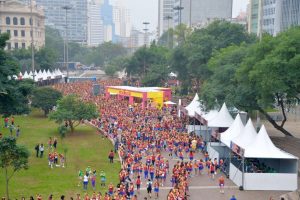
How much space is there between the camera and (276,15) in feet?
251

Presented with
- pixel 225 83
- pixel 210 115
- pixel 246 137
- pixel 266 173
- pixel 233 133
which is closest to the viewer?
pixel 266 173

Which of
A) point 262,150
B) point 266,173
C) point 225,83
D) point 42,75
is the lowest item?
point 266,173

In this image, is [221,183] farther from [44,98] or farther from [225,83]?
[44,98]

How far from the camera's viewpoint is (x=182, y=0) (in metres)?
154

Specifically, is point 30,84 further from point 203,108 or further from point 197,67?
point 197,67

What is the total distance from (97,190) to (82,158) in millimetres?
6865

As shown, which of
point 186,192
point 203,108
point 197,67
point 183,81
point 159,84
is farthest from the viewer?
point 159,84

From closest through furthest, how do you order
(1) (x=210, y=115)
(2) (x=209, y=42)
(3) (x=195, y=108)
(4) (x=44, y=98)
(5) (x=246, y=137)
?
(5) (x=246, y=137) → (1) (x=210, y=115) → (3) (x=195, y=108) → (4) (x=44, y=98) → (2) (x=209, y=42)

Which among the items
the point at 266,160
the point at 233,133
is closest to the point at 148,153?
the point at 233,133

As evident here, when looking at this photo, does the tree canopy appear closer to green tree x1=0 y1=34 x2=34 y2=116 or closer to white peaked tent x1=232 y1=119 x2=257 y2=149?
white peaked tent x1=232 y1=119 x2=257 y2=149

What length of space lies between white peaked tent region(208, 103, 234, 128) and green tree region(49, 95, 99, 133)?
1076cm

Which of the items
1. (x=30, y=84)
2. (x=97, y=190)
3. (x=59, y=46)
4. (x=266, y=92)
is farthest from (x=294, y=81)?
(x=59, y=46)

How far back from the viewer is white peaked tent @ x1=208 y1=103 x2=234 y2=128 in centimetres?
3125

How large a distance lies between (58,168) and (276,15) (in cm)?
6014
